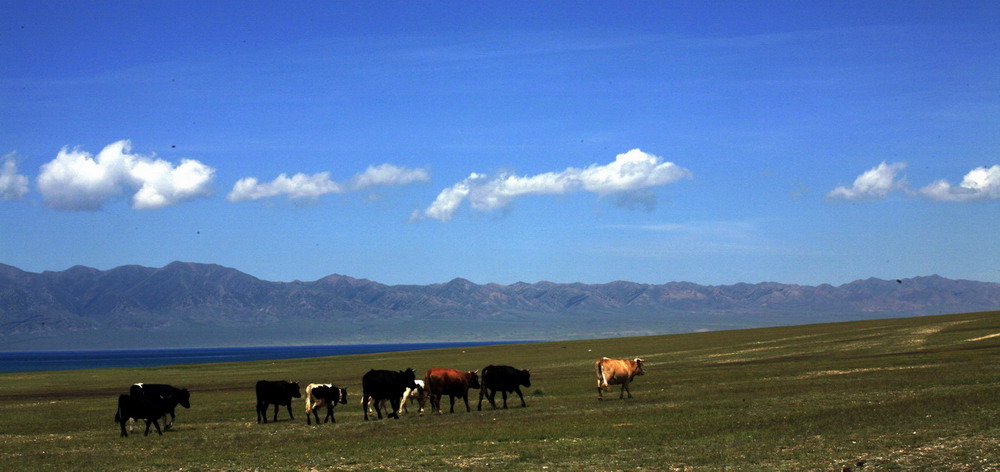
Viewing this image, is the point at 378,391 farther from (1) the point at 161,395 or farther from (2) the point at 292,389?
(1) the point at 161,395

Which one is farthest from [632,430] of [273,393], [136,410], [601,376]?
[136,410]

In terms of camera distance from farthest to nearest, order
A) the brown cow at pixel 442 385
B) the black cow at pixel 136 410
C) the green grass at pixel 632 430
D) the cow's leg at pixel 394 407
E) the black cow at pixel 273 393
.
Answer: the black cow at pixel 273 393
the brown cow at pixel 442 385
the cow's leg at pixel 394 407
the black cow at pixel 136 410
the green grass at pixel 632 430

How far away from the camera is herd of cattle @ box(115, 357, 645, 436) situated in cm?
3303

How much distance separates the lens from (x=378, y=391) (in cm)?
3538

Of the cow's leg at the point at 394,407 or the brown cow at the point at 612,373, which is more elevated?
the brown cow at the point at 612,373

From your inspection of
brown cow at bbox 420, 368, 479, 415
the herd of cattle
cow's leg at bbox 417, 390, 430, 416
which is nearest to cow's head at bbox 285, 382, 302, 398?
the herd of cattle

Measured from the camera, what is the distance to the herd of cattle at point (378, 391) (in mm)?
33031

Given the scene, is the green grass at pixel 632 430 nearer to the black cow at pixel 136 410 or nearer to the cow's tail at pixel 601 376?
the black cow at pixel 136 410

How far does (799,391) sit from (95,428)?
91.0ft

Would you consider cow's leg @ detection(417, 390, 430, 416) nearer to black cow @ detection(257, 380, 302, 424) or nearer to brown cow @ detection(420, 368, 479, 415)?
brown cow @ detection(420, 368, 479, 415)

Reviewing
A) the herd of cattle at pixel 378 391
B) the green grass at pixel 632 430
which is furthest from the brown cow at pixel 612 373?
the green grass at pixel 632 430

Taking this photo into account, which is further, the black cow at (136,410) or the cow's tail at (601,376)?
the cow's tail at (601,376)

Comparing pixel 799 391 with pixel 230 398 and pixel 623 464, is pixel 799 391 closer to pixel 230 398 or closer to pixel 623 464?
pixel 623 464

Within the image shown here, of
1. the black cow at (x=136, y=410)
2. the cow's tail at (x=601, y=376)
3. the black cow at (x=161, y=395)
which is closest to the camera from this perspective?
the black cow at (x=136, y=410)
